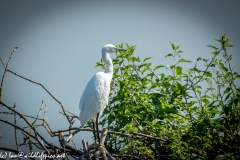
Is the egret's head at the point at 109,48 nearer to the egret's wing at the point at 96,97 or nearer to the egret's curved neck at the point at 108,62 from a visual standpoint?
the egret's curved neck at the point at 108,62

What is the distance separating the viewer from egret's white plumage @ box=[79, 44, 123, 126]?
4.39 meters

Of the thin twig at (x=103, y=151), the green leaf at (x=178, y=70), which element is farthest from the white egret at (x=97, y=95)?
the thin twig at (x=103, y=151)

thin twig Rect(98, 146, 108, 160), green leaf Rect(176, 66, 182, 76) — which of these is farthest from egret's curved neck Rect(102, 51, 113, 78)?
thin twig Rect(98, 146, 108, 160)

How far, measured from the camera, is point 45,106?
3791 millimetres

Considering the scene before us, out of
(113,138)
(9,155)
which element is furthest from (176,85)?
(9,155)

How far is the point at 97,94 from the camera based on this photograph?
4449 mm

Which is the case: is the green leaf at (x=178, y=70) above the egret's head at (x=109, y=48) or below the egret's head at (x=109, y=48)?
below

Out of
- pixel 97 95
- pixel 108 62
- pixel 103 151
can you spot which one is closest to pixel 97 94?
pixel 97 95

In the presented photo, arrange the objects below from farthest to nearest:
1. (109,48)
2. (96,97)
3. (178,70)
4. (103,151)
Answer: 1. (109,48)
2. (96,97)
3. (178,70)
4. (103,151)

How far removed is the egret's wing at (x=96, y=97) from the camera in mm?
4391

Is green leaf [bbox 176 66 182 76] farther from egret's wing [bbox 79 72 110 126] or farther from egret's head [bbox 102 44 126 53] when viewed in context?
egret's head [bbox 102 44 126 53]

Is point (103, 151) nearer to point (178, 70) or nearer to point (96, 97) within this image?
point (178, 70)

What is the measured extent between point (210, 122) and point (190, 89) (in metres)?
0.55

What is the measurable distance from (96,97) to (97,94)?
4 centimetres
